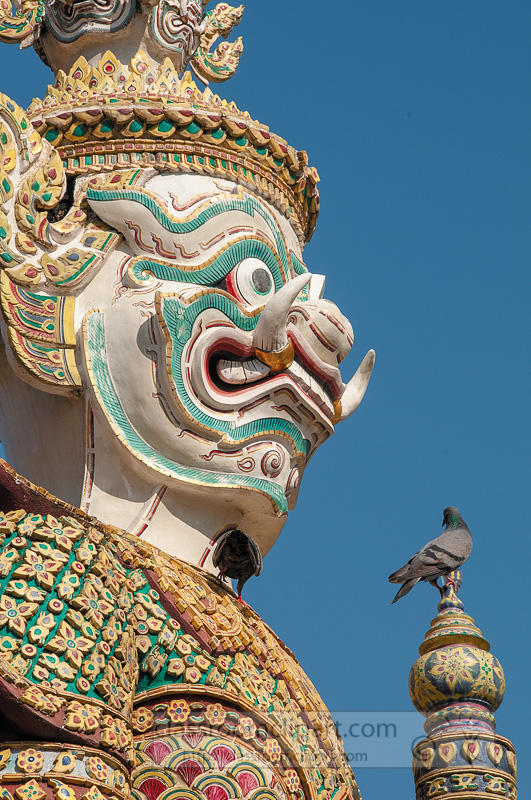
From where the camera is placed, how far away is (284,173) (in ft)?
25.9

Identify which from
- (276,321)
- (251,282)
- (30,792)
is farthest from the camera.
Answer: (251,282)

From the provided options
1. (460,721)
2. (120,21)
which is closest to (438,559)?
(460,721)

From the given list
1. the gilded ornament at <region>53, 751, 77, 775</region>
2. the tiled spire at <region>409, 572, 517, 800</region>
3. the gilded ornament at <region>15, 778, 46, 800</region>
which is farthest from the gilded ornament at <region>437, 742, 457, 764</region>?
the gilded ornament at <region>15, 778, 46, 800</region>

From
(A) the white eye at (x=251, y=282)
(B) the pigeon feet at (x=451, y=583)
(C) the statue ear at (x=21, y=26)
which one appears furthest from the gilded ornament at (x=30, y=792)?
(C) the statue ear at (x=21, y=26)

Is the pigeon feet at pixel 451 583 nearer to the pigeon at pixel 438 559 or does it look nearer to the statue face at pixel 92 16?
the pigeon at pixel 438 559

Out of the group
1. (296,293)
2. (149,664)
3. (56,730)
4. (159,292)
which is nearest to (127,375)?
(159,292)

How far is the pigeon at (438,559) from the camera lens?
7.52m

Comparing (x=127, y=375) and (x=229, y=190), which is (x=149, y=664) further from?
(x=229, y=190)

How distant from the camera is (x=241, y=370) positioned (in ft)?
23.6

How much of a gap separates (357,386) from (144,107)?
5.40 feet

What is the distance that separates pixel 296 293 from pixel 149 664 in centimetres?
178

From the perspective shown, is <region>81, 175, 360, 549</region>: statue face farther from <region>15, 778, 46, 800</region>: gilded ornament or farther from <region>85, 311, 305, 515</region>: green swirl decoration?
<region>15, 778, 46, 800</region>: gilded ornament

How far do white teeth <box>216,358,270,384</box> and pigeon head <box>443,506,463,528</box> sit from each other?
1279 millimetres

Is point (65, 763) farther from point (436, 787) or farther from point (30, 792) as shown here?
point (436, 787)
